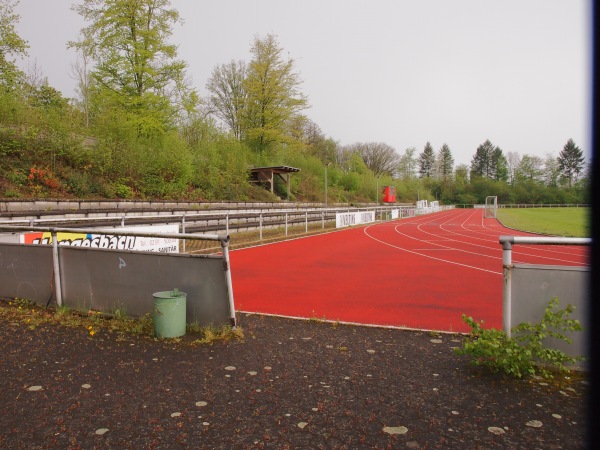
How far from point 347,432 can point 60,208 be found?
1764 cm

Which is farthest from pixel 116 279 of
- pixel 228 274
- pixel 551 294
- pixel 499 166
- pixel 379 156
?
pixel 499 166

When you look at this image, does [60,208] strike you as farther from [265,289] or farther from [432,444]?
[432,444]

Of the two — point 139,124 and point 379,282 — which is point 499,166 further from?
point 379,282

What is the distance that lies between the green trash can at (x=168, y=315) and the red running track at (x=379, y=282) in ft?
6.69

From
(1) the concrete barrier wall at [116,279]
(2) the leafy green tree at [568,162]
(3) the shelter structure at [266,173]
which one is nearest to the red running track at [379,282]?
(1) the concrete barrier wall at [116,279]

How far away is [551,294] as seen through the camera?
14.3ft

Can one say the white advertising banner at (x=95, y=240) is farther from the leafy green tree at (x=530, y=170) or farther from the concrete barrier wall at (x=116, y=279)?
the leafy green tree at (x=530, y=170)

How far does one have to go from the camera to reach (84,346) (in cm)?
499

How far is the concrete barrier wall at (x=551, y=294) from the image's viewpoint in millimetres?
4184

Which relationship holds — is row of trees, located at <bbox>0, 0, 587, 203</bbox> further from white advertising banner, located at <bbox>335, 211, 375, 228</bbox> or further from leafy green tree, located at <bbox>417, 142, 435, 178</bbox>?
leafy green tree, located at <bbox>417, 142, 435, 178</bbox>

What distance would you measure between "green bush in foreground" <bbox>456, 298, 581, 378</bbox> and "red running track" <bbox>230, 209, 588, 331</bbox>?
863 millimetres

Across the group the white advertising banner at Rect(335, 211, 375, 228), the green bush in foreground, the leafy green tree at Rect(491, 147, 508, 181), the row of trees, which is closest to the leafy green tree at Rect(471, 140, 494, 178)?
the leafy green tree at Rect(491, 147, 508, 181)

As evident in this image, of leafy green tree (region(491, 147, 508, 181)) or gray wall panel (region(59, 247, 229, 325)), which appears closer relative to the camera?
gray wall panel (region(59, 247, 229, 325))

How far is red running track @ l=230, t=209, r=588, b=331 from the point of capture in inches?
276
